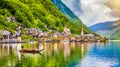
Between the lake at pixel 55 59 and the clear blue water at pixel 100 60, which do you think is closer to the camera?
the lake at pixel 55 59

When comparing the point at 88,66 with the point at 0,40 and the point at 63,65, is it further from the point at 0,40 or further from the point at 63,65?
the point at 0,40

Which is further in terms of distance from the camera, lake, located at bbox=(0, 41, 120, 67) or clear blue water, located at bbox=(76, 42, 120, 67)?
clear blue water, located at bbox=(76, 42, 120, 67)

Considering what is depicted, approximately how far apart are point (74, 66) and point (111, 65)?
10.3 m

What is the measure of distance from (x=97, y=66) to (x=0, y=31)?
13595cm

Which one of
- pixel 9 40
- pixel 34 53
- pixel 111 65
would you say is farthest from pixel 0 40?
pixel 111 65

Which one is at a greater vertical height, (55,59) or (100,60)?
(55,59)

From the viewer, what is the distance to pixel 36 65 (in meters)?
67.1

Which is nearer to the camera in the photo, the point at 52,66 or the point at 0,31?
the point at 52,66

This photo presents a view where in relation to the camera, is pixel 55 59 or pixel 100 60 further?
pixel 100 60

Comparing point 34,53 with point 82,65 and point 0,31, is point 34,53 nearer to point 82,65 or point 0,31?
point 82,65

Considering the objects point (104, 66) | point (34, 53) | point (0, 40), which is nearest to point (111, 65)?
point (104, 66)

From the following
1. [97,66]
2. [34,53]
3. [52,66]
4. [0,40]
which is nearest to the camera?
[52,66]

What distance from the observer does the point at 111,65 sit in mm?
75000

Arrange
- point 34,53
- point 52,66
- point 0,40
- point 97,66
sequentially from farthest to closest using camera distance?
point 0,40
point 34,53
point 97,66
point 52,66
